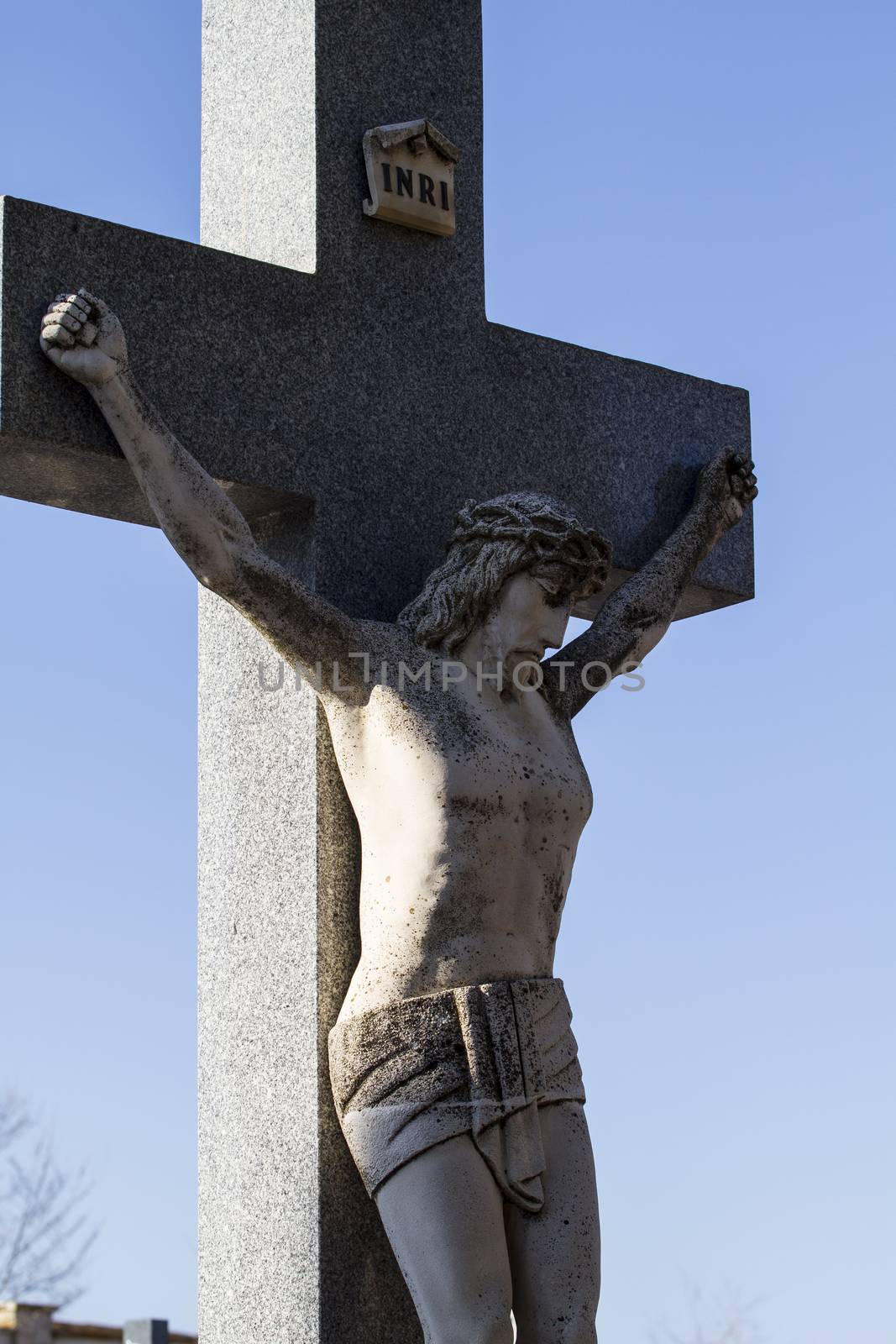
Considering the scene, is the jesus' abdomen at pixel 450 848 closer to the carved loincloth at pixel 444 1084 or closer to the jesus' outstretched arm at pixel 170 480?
the carved loincloth at pixel 444 1084

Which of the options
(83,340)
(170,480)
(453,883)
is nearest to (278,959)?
(453,883)

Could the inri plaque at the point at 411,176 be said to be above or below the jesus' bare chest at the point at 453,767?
above

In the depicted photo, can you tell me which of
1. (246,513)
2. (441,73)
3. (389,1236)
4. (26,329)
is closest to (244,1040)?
(389,1236)

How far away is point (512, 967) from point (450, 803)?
0.47m

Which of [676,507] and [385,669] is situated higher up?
[676,507]

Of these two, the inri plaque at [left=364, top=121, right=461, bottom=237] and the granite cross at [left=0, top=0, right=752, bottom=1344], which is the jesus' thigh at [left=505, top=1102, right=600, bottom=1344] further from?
the inri plaque at [left=364, top=121, right=461, bottom=237]

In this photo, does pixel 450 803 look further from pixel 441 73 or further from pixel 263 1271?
pixel 441 73

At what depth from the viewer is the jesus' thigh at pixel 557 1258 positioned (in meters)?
6.12

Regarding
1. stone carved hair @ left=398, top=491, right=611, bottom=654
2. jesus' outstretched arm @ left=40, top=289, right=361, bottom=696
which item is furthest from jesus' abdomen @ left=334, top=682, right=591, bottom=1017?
jesus' outstretched arm @ left=40, top=289, right=361, bottom=696

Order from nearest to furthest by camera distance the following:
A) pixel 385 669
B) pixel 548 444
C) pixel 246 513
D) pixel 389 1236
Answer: pixel 389 1236
pixel 385 669
pixel 246 513
pixel 548 444

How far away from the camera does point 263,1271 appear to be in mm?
6488

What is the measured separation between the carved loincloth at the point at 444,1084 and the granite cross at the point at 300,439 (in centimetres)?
23

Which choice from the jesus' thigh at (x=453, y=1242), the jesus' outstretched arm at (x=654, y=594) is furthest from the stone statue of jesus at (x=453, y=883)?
the jesus' outstretched arm at (x=654, y=594)

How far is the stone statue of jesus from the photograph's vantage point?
6082 millimetres
